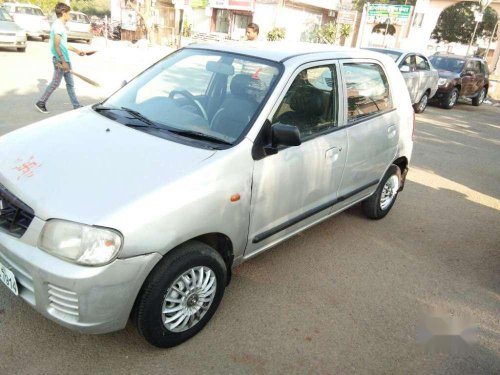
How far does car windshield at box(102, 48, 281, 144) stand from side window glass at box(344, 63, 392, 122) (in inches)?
33.7

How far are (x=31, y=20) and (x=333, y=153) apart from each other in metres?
21.8

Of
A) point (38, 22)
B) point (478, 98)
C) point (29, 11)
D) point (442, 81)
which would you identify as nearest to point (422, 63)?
point (442, 81)

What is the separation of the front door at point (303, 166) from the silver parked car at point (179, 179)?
1cm

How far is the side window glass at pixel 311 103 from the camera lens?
2.93 meters

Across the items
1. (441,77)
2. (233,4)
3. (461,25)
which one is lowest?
(441,77)

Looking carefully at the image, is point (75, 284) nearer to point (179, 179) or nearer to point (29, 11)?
point (179, 179)

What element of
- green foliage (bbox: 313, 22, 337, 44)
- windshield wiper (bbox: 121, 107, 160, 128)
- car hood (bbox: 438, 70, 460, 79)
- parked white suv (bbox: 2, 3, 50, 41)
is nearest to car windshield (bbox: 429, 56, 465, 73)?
car hood (bbox: 438, 70, 460, 79)

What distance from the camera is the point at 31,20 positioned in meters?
20.2

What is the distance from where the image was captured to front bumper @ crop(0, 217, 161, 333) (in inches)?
79.5

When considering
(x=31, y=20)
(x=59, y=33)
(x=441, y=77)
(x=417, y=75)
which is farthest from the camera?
(x=31, y=20)

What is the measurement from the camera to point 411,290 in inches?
134

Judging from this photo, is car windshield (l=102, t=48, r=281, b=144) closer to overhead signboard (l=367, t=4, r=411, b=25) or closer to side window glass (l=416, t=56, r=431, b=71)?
side window glass (l=416, t=56, r=431, b=71)

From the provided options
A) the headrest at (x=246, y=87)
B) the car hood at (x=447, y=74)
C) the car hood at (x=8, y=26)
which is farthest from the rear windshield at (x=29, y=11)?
the headrest at (x=246, y=87)

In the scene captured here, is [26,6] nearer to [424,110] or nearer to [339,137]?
[424,110]
